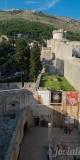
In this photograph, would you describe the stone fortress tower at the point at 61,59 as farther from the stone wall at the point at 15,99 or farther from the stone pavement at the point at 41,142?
the stone pavement at the point at 41,142

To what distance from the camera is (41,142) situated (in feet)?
57.0

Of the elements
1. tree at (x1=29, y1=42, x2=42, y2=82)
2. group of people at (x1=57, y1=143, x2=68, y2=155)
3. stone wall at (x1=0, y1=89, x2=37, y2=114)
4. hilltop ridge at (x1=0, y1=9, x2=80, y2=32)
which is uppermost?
hilltop ridge at (x1=0, y1=9, x2=80, y2=32)

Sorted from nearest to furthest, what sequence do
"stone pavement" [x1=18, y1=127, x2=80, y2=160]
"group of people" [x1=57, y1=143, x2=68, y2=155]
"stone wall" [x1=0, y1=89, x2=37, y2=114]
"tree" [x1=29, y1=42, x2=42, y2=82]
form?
1. "stone pavement" [x1=18, y1=127, x2=80, y2=160]
2. "group of people" [x1=57, y1=143, x2=68, y2=155]
3. "stone wall" [x1=0, y1=89, x2=37, y2=114]
4. "tree" [x1=29, y1=42, x2=42, y2=82]

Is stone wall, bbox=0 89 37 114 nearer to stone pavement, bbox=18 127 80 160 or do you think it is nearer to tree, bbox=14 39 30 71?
stone pavement, bbox=18 127 80 160

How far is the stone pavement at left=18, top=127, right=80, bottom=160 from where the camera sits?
15398 millimetres

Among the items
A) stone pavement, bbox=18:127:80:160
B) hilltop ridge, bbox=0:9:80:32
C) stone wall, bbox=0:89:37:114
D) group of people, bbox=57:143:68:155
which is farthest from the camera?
hilltop ridge, bbox=0:9:80:32

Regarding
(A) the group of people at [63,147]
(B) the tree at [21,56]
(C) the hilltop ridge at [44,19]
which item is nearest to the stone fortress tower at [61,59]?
(B) the tree at [21,56]

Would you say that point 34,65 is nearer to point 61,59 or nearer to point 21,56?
point 21,56

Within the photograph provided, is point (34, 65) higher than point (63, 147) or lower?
higher

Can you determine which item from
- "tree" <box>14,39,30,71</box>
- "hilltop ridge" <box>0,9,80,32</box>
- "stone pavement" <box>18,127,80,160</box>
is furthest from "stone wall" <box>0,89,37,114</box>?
"hilltop ridge" <box>0,9,80,32</box>

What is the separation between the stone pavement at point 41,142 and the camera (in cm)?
1540

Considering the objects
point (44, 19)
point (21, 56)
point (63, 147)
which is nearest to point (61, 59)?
point (21, 56)

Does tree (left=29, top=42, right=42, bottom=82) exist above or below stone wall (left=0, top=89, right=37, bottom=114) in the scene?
above

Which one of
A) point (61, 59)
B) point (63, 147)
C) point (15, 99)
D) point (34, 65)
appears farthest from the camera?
point (61, 59)
